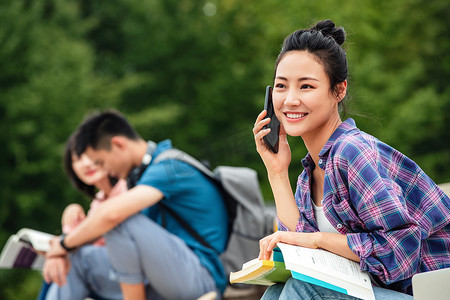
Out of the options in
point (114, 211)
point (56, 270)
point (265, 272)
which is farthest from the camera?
point (56, 270)

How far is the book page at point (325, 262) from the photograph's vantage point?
1604 mm

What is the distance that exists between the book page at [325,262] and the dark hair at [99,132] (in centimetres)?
206

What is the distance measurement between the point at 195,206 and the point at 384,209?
5.73 ft

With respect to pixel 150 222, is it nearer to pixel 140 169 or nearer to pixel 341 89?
pixel 140 169

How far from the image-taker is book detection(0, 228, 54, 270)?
11.3 feet

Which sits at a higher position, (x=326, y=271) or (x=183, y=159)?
(x=183, y=159)

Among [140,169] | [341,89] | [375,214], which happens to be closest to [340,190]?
[375,214]

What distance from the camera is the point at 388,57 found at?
13.9 meters

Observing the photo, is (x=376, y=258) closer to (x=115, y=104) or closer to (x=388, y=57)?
(x=115, y=104)

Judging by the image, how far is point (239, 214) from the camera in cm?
333

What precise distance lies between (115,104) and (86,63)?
125 cm

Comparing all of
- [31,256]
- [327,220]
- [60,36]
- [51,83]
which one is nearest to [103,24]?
[60,36]

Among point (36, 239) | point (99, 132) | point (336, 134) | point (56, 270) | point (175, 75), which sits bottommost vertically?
point (56, 270)

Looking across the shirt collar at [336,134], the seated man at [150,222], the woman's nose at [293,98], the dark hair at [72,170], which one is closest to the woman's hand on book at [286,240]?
the shirt collar at [336,134]
